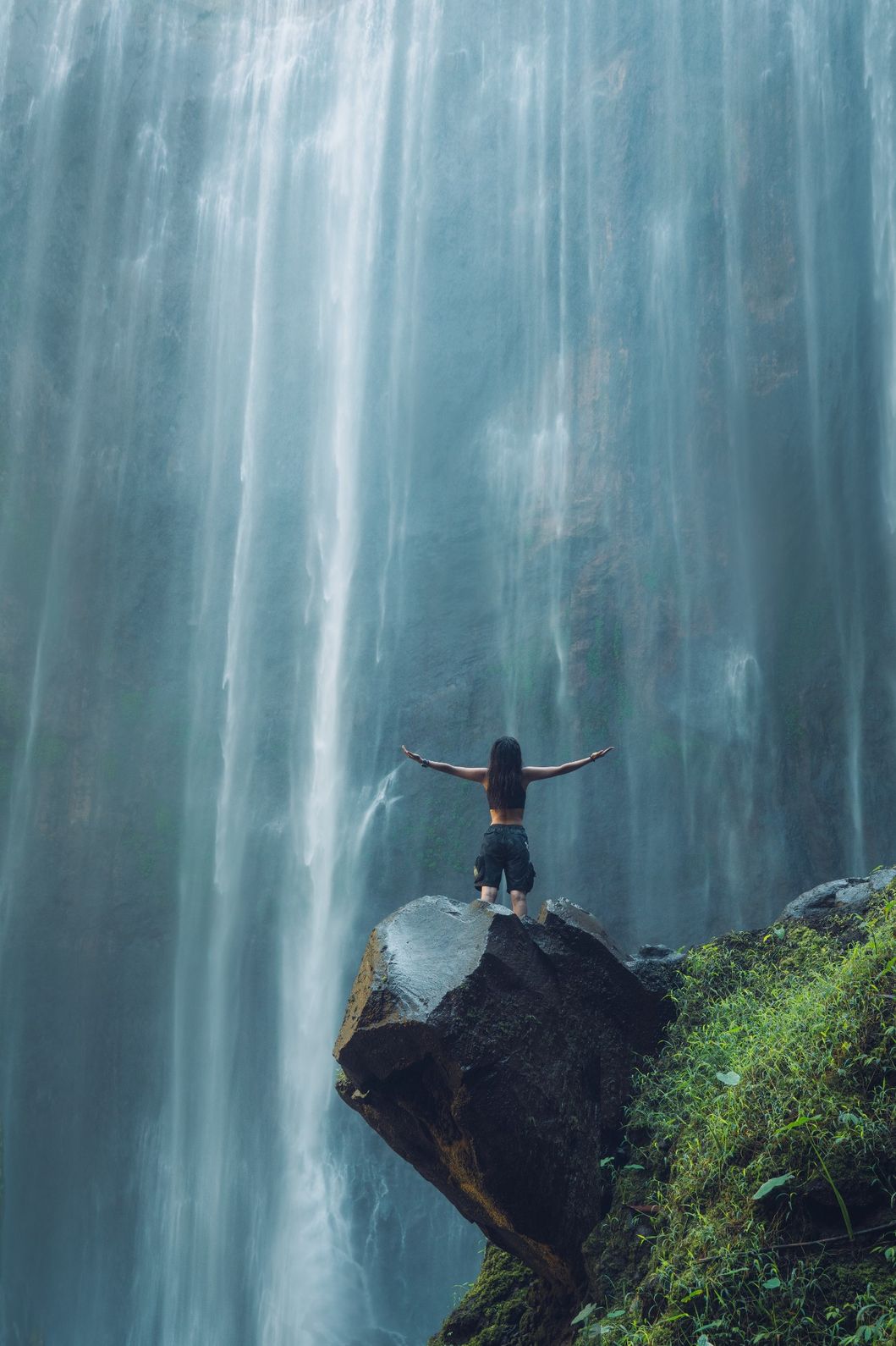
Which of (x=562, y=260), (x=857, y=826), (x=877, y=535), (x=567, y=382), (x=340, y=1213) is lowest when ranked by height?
(x=340, y=1213)

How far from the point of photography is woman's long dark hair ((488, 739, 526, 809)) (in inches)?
224

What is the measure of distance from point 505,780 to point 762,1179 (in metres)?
2.49

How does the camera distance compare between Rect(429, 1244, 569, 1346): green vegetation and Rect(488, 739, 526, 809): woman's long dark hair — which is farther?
Rect(488, 739, 526, 809): woman's long dark hair

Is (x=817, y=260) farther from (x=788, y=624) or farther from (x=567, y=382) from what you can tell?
(x=788, y=624)

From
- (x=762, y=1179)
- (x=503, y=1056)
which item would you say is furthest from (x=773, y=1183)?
(x=503, y=1056)

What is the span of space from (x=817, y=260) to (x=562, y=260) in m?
4.79

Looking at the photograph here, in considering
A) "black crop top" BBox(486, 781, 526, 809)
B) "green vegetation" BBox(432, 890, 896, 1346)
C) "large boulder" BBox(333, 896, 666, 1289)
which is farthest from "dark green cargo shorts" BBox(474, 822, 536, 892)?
"green vegetation" BBox(432, 890, 896, 1346)

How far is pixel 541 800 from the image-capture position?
56.0 feet

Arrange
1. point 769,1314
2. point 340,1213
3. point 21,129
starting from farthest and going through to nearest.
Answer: point 21,129
point 340,1213
point 769,1314

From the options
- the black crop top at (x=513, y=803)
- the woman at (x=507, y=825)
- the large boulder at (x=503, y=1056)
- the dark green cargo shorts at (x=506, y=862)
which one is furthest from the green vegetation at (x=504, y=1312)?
the black crop top at (x=513, y=803)

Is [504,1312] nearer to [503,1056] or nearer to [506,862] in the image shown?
[503,1056]

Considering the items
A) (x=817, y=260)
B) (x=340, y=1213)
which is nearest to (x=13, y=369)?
(x=817, y=260)

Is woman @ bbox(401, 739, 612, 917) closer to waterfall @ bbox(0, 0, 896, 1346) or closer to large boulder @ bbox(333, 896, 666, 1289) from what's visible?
large boulder @ bbox(333, 896, 666, 1289)

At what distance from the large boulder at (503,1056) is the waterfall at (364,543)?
10161 mm
